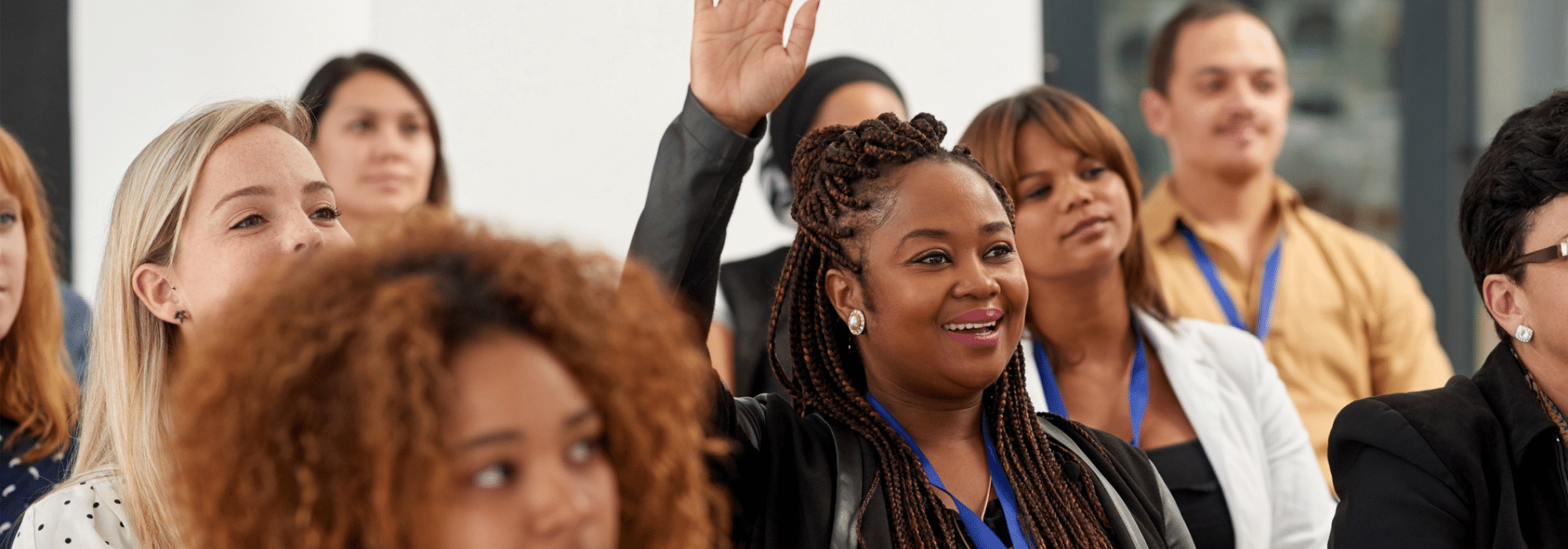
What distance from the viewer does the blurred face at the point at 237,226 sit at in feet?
6.03

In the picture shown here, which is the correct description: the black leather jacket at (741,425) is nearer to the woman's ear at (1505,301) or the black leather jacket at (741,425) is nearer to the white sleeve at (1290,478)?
the woman's ear at (1505,301)

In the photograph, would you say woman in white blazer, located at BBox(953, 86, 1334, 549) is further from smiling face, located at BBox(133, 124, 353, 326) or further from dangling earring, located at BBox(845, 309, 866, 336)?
smiling face, located at BBox(133, 124, 353, 326)

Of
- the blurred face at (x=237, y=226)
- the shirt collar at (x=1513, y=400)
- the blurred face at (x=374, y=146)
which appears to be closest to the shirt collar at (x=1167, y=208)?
the shirt collar at (x=1513, y=400)

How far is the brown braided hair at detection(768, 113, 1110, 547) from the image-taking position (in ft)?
6.15

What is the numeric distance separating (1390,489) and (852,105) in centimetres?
175

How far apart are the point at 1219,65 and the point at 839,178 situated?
7.63 feet

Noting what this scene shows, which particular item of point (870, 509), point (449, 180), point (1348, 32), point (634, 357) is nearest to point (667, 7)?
point (449, 180)

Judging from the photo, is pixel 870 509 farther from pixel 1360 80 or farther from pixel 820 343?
pixel 1360 80

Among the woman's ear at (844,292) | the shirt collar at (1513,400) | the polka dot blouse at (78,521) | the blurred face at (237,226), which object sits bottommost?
the shirt collar at (1513,400)

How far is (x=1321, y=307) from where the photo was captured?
3.63m

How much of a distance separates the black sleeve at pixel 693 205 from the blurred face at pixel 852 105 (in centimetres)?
149

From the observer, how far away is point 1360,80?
5.27 m

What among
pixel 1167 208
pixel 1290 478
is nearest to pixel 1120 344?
pixel 1290 478

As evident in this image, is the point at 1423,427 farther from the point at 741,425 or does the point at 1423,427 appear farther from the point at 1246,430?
the point at 741,425
